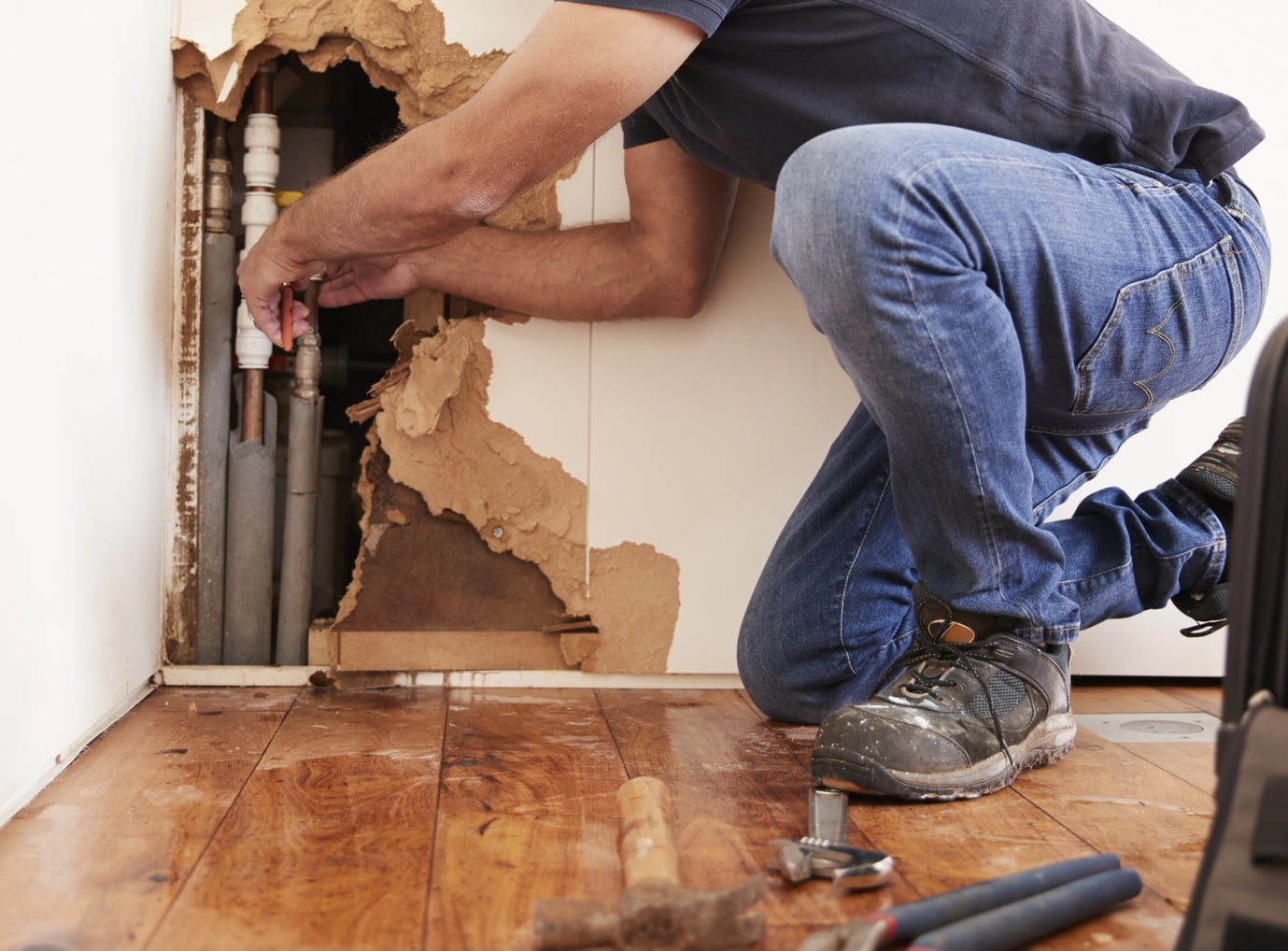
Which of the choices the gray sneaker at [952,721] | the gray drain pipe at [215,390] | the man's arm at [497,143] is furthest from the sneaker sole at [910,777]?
the gray drain pipe at [215,390]

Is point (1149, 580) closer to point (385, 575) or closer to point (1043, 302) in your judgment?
point (1043, 302)

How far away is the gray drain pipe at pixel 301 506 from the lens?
1904 mm

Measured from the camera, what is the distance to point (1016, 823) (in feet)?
3.89

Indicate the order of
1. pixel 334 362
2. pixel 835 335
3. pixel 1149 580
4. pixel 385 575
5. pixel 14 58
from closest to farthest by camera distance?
pixel 14 58 < pixel 835 335 < pixel 1149 580 < pixel 385 575 < pixel 334 362

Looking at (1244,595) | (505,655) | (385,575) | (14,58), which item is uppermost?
(14,58)

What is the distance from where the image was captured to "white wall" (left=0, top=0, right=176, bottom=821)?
115cm

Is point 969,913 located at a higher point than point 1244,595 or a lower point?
lower

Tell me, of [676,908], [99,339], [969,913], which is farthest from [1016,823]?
[99,339]

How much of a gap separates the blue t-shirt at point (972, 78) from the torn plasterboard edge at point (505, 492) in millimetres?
661

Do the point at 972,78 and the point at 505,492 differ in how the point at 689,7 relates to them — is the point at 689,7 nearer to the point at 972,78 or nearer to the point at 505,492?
the point at 972,78

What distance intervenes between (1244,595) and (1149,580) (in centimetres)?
98

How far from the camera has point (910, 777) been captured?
1.23 metres

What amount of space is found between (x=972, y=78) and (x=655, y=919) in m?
1.04

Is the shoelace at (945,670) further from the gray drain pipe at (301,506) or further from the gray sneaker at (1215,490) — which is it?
the gray drain pipe at (301,506)
